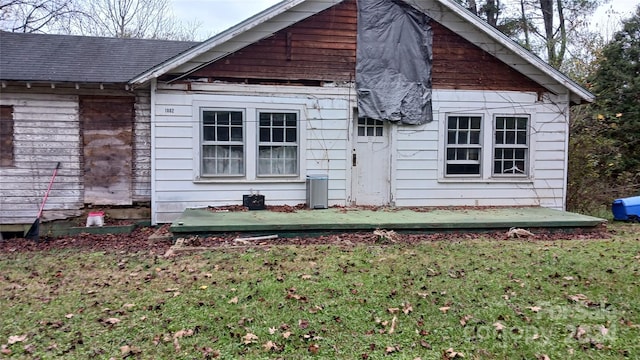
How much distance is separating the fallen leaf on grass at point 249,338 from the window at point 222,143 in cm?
563

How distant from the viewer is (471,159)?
9.75 metres

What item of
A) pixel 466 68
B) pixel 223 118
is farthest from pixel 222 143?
pixel 466 68

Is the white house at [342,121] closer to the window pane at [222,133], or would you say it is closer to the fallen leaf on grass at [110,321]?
the window pane at [222,133]

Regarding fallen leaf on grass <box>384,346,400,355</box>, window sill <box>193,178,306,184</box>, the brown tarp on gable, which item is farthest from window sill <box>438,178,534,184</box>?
fallen leaf on grass <box>384,346,400,355</box>

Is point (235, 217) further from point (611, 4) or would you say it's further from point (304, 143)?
point (611, 4)

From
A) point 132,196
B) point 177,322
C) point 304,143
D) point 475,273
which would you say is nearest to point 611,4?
point 304,143

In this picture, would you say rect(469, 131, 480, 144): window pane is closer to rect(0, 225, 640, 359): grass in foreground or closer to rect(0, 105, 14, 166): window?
rect(0, 225, 640, 359): grass in foreground

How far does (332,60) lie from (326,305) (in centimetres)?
612

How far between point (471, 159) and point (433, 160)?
88cm

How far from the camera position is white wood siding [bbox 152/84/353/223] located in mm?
8688

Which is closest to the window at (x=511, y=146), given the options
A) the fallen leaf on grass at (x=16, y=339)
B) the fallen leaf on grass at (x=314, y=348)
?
the fallen leaf on grass at (x=314, y=348)

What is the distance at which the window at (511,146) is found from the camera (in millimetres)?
9812

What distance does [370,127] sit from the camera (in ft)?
31.4

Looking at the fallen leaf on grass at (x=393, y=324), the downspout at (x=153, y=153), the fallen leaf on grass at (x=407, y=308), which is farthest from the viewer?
the downspout at (x=153, y=153)
